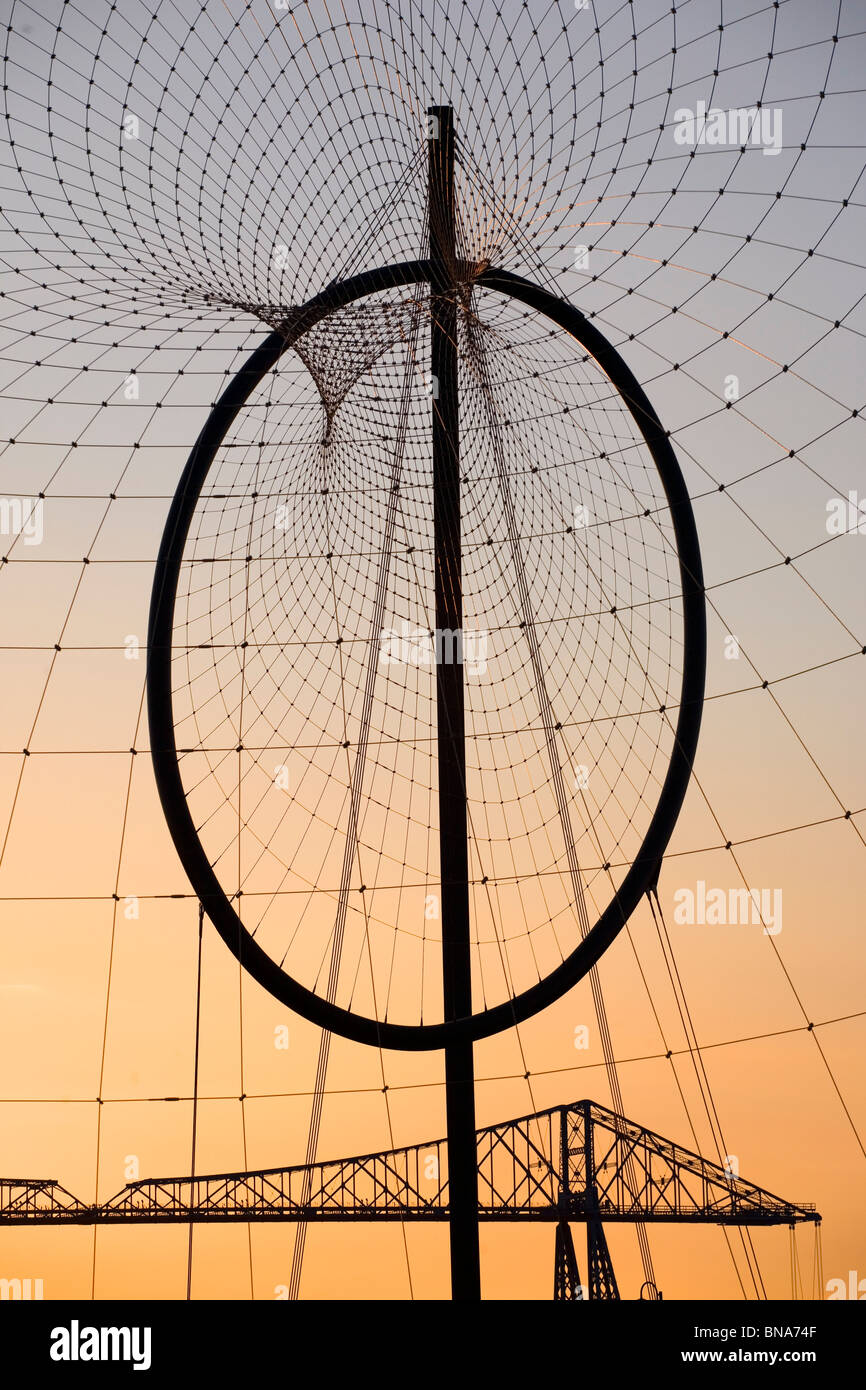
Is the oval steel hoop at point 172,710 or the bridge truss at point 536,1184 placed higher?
the oval steel hoop at point 172,710

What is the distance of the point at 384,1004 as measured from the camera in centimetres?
1891

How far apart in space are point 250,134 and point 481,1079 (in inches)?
455

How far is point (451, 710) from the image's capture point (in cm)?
1741

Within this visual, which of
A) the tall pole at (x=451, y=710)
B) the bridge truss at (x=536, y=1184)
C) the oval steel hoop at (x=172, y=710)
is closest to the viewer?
the tall pole at (x=451, y=710)

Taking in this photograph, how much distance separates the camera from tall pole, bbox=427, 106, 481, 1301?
1620 centimetres

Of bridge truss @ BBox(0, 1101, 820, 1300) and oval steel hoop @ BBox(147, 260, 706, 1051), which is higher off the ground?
oval steel hoop @ BBox(147, 260, 706, 1051)

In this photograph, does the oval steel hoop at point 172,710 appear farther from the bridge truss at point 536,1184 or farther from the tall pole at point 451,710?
the bridge truss at point 536,1184

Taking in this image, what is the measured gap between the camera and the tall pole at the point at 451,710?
1620cm

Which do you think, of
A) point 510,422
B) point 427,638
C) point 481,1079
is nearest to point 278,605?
point 427,638

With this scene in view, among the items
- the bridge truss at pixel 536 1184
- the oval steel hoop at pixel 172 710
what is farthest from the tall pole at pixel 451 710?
the bridge truss at pixel 536 1184

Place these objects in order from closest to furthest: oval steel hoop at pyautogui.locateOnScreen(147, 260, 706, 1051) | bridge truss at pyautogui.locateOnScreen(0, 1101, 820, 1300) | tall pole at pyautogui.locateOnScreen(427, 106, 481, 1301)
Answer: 1. tall pole at pyautogui.locateOnScreen(427, 106, 481, 1301)
2. oval steel hoop at pyautogui.locateOnScreen(147, 260, 706, 1051)
3. bridge truss at pyautogui.locateOnScreen(0, 1101, 820, 1300)

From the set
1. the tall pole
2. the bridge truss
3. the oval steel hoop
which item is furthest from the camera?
the bridge truss

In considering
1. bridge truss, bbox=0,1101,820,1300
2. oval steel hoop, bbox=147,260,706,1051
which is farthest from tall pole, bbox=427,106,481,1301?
bridge truss, bbox=0,1101,820,1300

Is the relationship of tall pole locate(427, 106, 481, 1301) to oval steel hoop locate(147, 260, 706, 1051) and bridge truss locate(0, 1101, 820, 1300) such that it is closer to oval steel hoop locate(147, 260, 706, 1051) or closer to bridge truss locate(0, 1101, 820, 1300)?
oval steel hoop locate(147, 260, 706, 1051)
